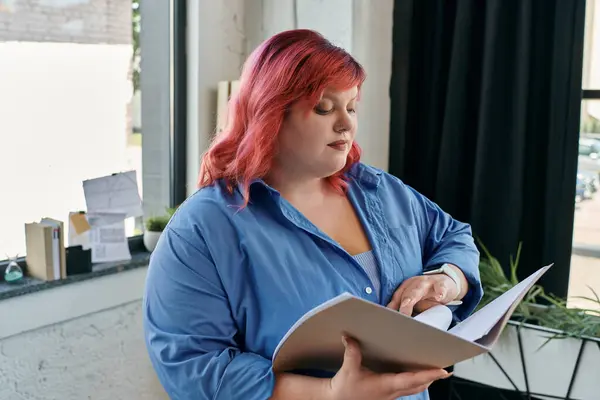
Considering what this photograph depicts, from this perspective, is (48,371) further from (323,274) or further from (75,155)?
(323,274)

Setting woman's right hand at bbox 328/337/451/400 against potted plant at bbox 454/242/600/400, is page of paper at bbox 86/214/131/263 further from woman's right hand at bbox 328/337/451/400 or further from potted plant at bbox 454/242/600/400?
woman's right hand at bbox 328/337/451/400

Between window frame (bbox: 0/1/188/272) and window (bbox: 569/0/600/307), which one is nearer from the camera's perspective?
window (bbox: 569/0/600/307)

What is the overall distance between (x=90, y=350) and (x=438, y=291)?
4.11 feet

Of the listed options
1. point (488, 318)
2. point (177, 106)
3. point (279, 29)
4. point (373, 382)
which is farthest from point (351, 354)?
point (279, 29)

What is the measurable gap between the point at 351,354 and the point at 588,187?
1.68 meters

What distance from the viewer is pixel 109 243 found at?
7.13 feet

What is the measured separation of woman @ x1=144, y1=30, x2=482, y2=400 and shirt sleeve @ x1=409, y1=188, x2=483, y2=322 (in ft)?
0.06

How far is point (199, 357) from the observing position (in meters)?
1.02

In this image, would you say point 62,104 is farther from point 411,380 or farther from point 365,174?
point 411,380

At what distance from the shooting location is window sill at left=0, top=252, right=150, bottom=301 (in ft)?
5.97

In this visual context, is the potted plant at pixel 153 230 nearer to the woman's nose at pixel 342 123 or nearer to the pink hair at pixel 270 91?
the pink hair at pixel 270 91

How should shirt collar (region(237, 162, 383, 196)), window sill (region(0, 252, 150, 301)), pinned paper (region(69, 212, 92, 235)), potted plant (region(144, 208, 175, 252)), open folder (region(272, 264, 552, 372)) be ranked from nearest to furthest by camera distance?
open folder (region(272, 264, 552, 372)) < shirt collar (region(237, 162, 383, 196)) < window sill (region(0, 252, 150, 301)) < pinned paper (region(69, 212, 92, 235)) < potted plant (region(144, 208, 175, 252))

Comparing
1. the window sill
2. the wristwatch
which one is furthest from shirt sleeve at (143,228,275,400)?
the window sill

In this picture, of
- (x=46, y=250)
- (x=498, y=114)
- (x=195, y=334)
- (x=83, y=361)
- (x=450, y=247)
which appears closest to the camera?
(x=195, y=334)
